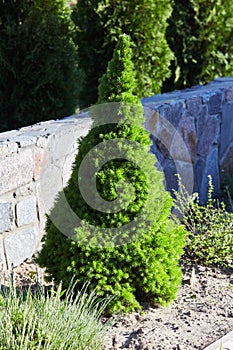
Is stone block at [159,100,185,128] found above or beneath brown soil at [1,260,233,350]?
above

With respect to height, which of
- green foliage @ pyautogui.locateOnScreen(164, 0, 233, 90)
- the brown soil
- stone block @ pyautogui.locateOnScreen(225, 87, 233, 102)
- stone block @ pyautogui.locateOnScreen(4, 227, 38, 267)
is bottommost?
the brown soil

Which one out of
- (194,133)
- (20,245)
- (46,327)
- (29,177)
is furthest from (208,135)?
(46,327)

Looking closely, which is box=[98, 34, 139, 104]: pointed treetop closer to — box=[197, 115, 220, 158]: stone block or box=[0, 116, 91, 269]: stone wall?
box=[0, 116, 91, 269]: stone wall

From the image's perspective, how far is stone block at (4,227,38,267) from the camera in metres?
3.62

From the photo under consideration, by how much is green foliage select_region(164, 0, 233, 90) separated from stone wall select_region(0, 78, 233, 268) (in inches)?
30.3

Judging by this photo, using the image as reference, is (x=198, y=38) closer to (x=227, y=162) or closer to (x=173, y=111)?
(x=227, y=162)

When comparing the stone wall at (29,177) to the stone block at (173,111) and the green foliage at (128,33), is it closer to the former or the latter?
the stone block at (173,111)

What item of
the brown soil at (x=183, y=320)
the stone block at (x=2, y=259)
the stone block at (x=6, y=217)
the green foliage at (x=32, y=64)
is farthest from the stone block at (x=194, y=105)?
the stone block at (x=2, y=259)

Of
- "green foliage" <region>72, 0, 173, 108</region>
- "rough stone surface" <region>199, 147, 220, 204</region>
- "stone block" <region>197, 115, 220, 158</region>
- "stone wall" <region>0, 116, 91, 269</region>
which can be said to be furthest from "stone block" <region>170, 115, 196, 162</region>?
"stone wall" <region>0, 116, 91, 269</region>

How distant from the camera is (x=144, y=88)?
5.83 m

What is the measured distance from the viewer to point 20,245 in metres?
3.72

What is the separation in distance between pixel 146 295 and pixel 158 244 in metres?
0.34

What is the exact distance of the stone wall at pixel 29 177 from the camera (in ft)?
11.4

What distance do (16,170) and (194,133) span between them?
2.13 meters
